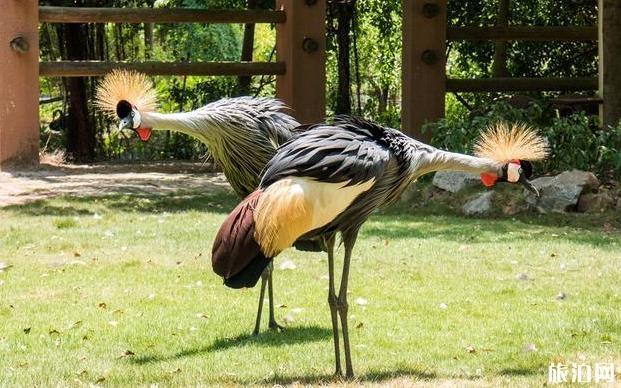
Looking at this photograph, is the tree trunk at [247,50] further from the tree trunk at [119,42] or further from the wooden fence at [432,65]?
the wooden fence at [432,65]

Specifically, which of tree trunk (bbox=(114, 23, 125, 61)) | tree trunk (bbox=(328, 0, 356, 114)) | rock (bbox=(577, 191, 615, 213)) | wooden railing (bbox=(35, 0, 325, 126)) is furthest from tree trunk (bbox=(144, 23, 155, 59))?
rock (bbox=(577, 191, 615, 213))

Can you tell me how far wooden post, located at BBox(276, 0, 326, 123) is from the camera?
44.7 ft

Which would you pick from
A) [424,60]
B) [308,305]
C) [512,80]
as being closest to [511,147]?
[308,305]

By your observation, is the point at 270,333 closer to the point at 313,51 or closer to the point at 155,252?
the point at 155,252

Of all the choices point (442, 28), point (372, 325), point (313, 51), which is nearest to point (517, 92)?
point (442, 28)

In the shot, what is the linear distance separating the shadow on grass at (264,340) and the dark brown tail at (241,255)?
1011mm

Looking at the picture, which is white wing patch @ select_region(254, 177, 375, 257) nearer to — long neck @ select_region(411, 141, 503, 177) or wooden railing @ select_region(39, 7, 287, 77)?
long neck @ select_region(411, 141, 503, 177)

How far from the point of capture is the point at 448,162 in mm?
5176

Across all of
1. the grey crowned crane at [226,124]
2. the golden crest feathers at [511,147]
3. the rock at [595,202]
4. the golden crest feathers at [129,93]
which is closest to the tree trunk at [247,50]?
the rock at [595,202]

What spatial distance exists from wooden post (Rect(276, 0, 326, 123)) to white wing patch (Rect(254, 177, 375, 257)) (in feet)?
28.8

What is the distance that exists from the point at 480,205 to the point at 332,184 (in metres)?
6.30

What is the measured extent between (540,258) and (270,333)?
9.81ft

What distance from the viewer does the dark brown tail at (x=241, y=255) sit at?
4.80m

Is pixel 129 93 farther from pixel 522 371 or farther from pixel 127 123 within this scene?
pixel 522 371
